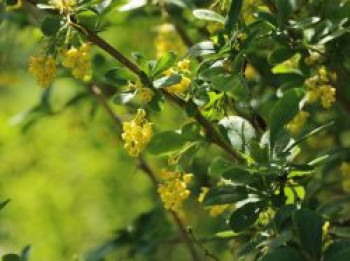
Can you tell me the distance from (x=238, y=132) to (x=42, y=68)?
1.26 ft

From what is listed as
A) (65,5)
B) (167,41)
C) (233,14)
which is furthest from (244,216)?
(167,41)

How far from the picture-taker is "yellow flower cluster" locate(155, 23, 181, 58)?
197 centimetres

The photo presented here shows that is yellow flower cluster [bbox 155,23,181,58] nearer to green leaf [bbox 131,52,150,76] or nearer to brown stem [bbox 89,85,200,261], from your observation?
brown stem [bbox 89,85,200,261]

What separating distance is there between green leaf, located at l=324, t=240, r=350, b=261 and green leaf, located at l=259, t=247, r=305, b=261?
0.15 ft

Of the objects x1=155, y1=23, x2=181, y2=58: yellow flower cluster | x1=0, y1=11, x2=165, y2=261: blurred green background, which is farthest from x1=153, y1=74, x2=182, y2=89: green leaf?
x1=0, y1=11, x2=165, y2=261: blurred green background

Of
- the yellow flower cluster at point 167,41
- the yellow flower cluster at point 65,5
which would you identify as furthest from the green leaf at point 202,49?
the yellow flower cluster at point 167,41

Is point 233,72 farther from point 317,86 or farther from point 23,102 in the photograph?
point 23,102

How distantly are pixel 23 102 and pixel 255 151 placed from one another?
106 inches

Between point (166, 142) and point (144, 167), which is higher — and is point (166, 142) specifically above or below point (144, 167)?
above

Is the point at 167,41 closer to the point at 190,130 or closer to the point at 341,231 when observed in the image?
the point at 190,130

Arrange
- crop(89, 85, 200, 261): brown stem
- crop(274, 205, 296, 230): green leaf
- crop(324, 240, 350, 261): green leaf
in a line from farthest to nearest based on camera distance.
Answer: crop(89, 85, 200, 261): brown stem, crop(274, 205, 296, 230): green leaf, crop(324, 240, 350, 261): green leaf

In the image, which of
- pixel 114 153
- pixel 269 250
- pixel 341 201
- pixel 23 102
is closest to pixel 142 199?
pixel 114 153

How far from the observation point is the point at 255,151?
131cm

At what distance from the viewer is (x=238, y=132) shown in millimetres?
1381
